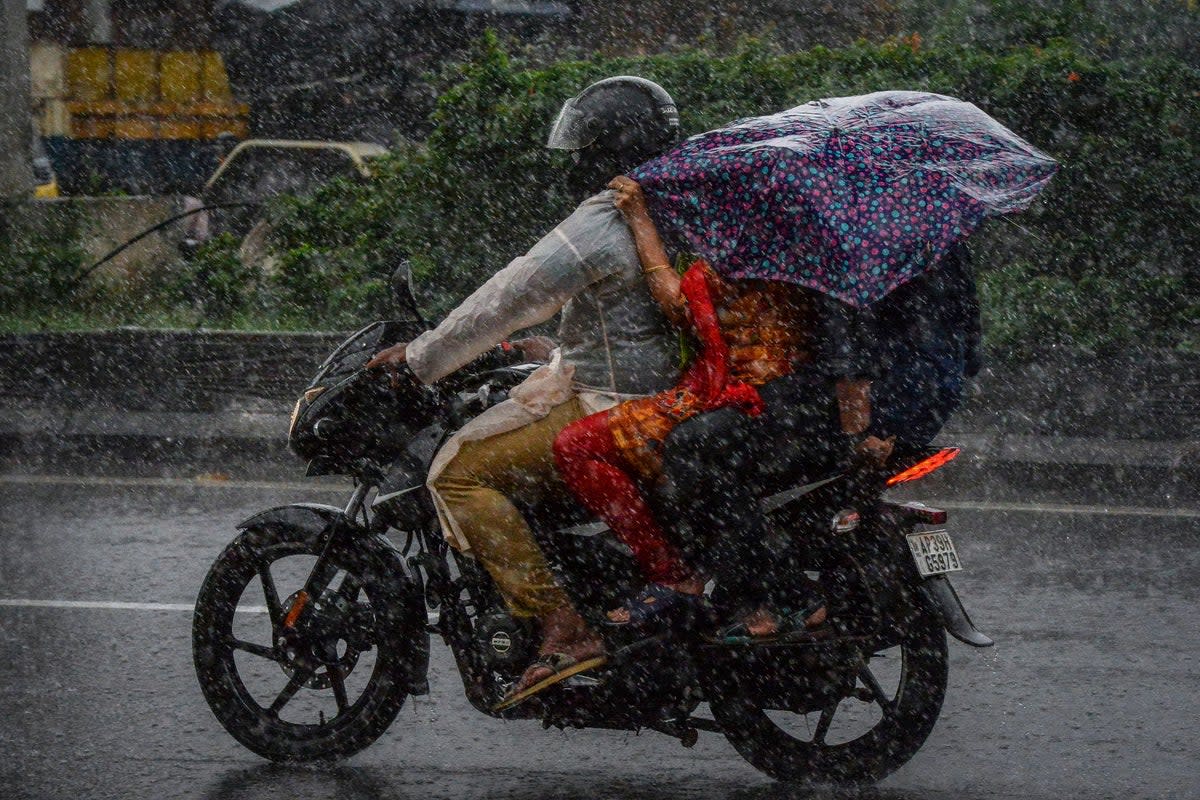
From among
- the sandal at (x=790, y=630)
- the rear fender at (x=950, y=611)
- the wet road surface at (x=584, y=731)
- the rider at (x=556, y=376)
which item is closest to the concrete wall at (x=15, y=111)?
the wet road surface at (x=584, y=731)

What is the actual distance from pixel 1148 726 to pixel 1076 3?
8568 mm

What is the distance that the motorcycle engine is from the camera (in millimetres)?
4258

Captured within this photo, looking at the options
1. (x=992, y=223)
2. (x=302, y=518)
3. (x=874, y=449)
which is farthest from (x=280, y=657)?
(x=992, y=223)

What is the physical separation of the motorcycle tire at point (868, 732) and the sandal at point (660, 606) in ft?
0.88

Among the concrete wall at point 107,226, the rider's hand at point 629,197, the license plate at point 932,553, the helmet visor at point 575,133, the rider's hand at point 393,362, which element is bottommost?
the concrete wall at point 107,226

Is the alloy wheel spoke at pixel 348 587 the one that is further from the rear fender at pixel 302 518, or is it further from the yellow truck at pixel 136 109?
the yellow truck at pixel 136 109

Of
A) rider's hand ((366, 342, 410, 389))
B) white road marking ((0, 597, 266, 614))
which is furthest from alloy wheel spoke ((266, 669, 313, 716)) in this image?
white road marking ((0, 597, 266, 614))

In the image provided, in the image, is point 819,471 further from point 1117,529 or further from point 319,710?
point 1117,529

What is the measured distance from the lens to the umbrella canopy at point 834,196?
12.8 ft

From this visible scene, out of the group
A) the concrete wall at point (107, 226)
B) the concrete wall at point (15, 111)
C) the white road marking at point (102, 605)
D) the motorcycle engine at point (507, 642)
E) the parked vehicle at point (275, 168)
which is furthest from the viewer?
the parked vehicle at point (275, 168)

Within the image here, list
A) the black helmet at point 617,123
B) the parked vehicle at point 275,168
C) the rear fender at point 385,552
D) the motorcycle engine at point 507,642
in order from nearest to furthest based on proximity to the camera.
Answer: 1. the black helmet at point 617,123
2. the motorcycle engine at point 507,642
3. the rear fender at point 385,552
4. the parked vehicle at point 275,168

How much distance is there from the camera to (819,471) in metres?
4.20

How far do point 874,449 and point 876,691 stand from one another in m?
0.73

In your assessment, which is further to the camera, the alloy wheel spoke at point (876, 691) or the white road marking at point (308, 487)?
the white road marking at point (308, 487)
